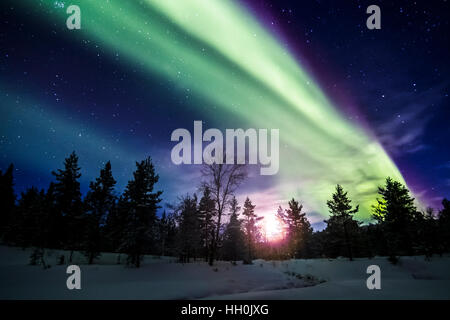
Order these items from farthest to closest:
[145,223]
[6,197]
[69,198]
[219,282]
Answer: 1. [6,197]
2. [69,198]
3. [145,223]
4. [219,282]

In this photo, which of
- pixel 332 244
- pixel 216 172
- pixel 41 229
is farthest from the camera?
pixel 332 244

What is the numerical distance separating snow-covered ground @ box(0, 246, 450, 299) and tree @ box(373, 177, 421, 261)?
22.2 feet

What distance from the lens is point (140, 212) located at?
21094mm

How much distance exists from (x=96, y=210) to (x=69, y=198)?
8383 mm

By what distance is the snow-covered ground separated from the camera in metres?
7.93

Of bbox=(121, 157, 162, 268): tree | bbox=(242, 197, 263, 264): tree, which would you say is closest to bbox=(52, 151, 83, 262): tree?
bbox=(121, 157, 162, 268): tree

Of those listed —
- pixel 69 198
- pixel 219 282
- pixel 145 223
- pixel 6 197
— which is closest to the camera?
pixel 219 282

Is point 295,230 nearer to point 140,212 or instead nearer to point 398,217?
point 398,217

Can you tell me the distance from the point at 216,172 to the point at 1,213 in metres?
50.4

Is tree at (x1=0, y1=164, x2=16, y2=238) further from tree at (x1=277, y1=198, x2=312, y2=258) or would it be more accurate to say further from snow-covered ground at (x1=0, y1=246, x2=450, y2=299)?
tree at (x1=277, y1=198, x2=312, y2=258)

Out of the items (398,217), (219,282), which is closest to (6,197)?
(219,282)

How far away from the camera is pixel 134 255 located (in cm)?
2005
